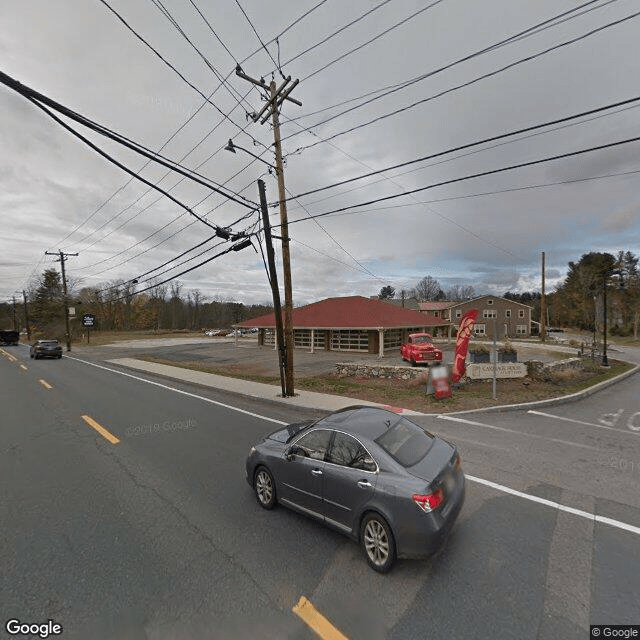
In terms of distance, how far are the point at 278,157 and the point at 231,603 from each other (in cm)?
1244

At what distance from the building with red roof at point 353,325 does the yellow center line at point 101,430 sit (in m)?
16.7

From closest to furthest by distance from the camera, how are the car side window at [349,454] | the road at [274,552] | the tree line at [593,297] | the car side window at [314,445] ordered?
the road at [274,552] < the car side window at [349,454] < the car side window at [314,445] < the tree line at [593,297]

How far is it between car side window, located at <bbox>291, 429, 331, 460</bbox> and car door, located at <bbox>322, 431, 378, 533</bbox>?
0.43ft

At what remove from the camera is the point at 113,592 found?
3240 mm

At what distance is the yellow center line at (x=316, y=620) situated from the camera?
2.78 m

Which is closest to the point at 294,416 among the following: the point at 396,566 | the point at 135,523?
the point at 135,523

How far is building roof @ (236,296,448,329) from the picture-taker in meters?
26.6

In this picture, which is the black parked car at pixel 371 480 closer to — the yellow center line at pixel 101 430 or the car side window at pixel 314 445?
the car side window at pixel 314 445

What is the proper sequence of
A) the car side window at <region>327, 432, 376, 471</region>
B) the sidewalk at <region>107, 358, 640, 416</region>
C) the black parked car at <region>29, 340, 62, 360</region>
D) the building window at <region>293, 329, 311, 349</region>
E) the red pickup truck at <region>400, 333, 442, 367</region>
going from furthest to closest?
the building window at <region>293, 329, 311, 349</region>, the black parked car at <region>29, 340, 62, 360</region>, the red pickup truck at <region>400, 333, 442, 367</region>, the sidewalk at <region>107, 358, 640, 416</region>, the car side window at <region>327, 432, 376, 471</region>

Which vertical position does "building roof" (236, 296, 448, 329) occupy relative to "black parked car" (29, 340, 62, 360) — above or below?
above

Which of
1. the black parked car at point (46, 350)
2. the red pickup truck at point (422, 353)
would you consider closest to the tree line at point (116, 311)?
the black parked car at point (46, 350)

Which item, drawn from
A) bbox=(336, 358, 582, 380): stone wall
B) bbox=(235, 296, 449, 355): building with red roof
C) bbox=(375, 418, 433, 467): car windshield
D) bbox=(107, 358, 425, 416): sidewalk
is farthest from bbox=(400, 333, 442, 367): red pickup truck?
bbox=(375, 418, 433, 467): car windshield

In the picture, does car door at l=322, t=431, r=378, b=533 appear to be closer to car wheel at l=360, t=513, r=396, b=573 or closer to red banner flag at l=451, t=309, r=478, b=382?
car wheel at l=360, t=513, r=396, b=573

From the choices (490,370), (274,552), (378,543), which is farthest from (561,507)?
(490,370)
